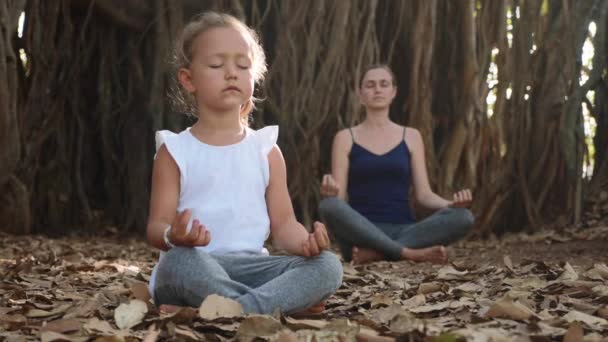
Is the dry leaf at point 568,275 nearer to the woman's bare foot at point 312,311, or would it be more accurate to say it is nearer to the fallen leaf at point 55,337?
the woman's bare foot at point 312,311

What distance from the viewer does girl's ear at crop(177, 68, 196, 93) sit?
86.5 inches

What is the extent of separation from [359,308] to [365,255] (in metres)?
1.56

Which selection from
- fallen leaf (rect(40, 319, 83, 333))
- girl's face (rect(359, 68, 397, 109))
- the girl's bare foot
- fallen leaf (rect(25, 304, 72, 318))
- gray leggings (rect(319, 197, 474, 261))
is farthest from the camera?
girl's face (rect(359, 68, 397, 109))

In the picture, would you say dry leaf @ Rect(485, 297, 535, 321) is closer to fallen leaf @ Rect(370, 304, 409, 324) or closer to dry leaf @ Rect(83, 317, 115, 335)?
fallen leaf @ Rect(370, 304, 409, 324)

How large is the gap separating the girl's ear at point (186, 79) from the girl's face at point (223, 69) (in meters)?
0.05

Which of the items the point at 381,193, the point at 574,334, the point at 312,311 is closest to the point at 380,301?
the point at 312,311

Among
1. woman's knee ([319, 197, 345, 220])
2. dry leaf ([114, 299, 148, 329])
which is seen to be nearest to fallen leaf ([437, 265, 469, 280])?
woman's knee ([319, 197, 345, 220])

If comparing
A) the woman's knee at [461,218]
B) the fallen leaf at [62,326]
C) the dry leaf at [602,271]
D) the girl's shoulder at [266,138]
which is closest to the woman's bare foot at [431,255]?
the woman's knee at [461,218]

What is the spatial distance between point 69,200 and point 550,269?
10.2ft

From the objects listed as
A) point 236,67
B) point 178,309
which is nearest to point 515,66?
point 236,67

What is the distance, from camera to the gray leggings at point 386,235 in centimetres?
367

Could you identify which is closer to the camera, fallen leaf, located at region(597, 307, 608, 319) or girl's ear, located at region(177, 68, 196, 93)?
fallen leaf, located at region(597, 307, 608, 319)

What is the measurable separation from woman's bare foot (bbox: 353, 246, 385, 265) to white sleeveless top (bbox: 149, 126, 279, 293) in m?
1.58

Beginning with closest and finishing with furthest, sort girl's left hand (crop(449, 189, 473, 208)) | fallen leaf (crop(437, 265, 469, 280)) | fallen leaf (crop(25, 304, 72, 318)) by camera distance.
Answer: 1. fallen leaf (crop(25, 304, 72, 318))
2. fallen leaf (crop(437, 265, 469, 280))
3. girl's left hand (crop(449, 189, 473, 208))
